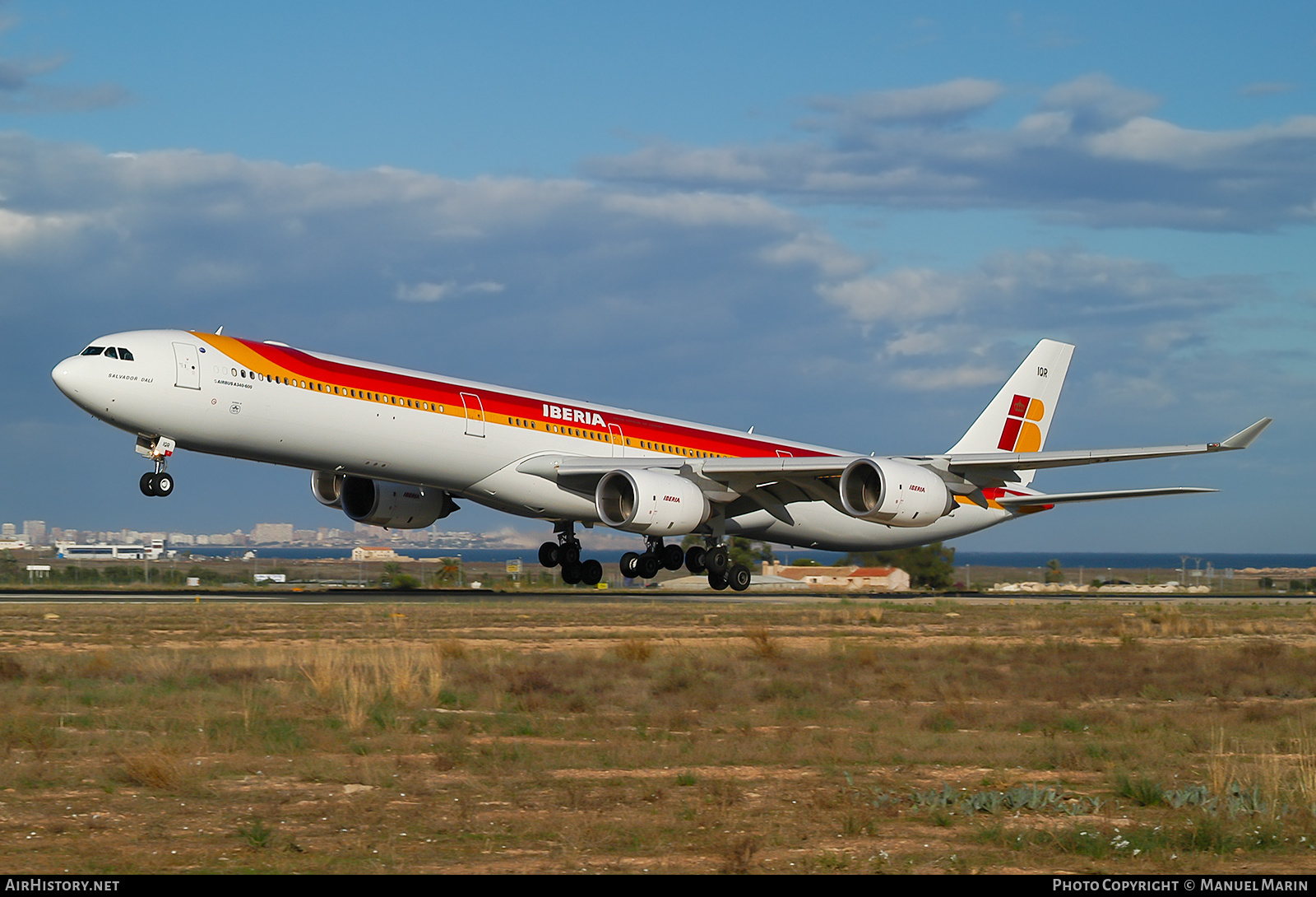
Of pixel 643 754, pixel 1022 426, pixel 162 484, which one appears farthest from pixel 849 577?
pixel 643 754

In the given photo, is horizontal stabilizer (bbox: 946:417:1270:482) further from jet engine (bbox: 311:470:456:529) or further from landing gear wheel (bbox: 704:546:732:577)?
jet engine (bbox: 311:470:456:529)

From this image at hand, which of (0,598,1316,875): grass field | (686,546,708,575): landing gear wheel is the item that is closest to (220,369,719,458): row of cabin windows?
(686,546,708,575): landing gear wheel

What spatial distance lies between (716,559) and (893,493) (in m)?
7.27

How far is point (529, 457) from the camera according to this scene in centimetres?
3528

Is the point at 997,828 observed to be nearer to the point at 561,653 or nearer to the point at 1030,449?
the point at 561,653

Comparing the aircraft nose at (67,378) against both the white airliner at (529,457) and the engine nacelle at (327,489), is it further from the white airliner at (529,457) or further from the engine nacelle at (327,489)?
the engine nacelle at (327,489)

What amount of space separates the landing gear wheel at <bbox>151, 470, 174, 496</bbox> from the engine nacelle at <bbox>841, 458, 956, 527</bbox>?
57.0 feet

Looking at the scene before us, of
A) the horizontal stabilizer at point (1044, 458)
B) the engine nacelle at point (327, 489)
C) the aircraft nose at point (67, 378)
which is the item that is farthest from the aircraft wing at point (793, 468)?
the aircraft nose at point (67, 378)

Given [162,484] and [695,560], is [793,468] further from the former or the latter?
[162,484]

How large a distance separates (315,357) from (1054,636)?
18.5m

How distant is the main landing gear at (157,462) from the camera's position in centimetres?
2880

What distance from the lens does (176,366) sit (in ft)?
93.4

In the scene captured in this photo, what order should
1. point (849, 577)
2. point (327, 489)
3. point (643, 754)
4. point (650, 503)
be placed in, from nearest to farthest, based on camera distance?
point (643, 754) → point (650, 503) → point (327, 489) → point (849, 577)

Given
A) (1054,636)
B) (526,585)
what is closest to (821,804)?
(1054,636)
